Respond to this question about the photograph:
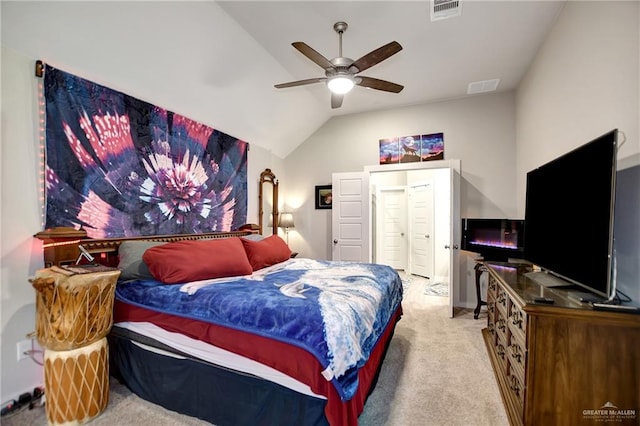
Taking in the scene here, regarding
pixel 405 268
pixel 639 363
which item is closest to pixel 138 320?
pixel 639 363

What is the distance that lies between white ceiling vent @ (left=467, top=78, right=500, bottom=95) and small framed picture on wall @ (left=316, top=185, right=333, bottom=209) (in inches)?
102

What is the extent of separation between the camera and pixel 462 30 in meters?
2.68

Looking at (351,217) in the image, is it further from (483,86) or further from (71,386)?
(71,386)

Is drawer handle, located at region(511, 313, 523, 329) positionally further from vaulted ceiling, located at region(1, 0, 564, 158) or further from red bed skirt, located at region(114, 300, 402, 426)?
vaulted ceiling, located at region(1, 0, 564, 158)

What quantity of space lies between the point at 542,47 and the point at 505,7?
2.89 ft

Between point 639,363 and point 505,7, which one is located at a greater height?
point 505,7

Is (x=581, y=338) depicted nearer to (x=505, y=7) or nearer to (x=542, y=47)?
(x=505, y=7)

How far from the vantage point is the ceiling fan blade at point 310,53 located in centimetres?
209

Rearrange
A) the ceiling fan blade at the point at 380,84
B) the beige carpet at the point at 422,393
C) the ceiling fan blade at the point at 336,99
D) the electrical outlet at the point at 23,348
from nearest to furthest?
1. the beige carpet at the point at 422,393
2. the electrical outlet at the point at 23,348
3. the ceiling fan blade at the point at 380,84
4. the ceiling fan blade at the point at 336,99

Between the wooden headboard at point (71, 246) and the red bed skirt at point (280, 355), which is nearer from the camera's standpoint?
the red bed skirt at point (280, 355)

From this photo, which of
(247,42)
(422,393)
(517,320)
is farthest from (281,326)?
(247,42)

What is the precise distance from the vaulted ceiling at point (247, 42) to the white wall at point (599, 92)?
16.6 inches

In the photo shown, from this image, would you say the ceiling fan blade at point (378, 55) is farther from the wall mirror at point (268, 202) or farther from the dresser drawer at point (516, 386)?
the wall mirror at point (268, 202)

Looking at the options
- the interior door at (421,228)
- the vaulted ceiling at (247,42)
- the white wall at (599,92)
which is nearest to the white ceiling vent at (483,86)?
the vaulted ceiling at (247,42)
